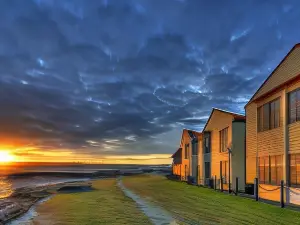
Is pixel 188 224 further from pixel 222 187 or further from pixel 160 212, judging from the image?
pixel 222 187

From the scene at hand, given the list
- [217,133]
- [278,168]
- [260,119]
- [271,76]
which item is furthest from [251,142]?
[217,133]

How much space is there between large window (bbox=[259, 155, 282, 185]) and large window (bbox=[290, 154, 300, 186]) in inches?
50.0

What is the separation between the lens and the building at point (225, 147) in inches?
1183

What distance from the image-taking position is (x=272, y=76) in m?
22.8

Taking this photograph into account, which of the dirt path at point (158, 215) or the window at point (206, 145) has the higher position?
the window at point (206, 145)

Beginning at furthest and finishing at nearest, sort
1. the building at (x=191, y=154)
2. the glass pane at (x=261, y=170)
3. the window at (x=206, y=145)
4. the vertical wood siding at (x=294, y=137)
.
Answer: the building at (x=191, y=154) → the window at (x=206, y=145) → the glass pane at (x=261, y=170) → the vertical wood siding at (x=294, y=137)

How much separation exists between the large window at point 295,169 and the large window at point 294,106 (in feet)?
6.83

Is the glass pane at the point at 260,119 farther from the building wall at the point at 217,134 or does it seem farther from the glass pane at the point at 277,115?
the building wall at the point at 217,134

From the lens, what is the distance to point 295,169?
62.5ft

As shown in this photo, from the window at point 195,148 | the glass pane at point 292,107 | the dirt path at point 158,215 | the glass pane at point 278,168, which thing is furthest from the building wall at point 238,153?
the window at point 195,148

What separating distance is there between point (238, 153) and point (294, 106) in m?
11.4

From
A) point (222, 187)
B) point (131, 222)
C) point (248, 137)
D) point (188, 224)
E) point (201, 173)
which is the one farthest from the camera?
point (201, 173)

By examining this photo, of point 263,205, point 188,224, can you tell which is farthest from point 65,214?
point 263,205

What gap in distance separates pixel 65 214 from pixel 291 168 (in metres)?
13.2
